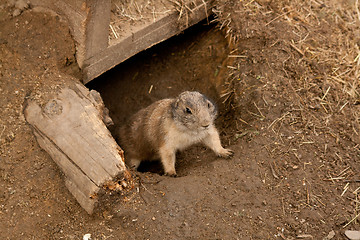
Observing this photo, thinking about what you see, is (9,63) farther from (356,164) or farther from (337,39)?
(337,39)

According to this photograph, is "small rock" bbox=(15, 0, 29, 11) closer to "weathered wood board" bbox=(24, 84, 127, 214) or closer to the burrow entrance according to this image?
"weathered wood board" bbox=(24, 84, 127, 214)

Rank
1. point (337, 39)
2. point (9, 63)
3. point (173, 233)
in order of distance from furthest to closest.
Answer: point (337, 39), point (9, 63), point (173, 233)

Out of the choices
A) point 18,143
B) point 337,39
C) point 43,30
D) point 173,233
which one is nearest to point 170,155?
point 173,233

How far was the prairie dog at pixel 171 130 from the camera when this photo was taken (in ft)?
19.5

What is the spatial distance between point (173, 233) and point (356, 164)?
2.98 meters

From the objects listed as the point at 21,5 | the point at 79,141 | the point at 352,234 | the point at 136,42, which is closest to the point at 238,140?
the point at 352,234

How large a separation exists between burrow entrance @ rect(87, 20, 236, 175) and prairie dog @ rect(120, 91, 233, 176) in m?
0.95

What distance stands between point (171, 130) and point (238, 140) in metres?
1.15

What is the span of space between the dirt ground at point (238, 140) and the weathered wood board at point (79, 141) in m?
0.21

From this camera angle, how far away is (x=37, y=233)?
5.07 metres

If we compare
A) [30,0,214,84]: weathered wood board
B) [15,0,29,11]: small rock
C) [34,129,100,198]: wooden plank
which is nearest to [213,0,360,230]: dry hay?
[30,0,214,84]: weathered wood board

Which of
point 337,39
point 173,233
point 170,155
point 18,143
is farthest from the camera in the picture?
point 337,39

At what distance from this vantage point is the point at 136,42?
677cm

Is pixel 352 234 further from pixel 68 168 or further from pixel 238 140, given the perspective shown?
pixel 68 168
